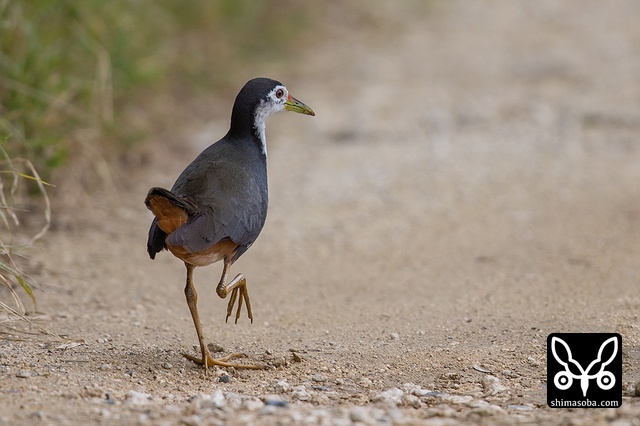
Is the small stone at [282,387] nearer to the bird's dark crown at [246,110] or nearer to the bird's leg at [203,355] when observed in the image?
the bird's leg at [203,355]

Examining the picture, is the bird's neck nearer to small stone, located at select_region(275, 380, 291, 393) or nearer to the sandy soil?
the sandy soil

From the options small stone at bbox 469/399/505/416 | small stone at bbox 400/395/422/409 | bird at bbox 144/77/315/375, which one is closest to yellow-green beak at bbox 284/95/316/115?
bird at bbox 144/77/315/375

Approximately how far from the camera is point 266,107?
4566mm

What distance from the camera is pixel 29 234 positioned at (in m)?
5.77

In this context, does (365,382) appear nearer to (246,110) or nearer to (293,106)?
(246,110)

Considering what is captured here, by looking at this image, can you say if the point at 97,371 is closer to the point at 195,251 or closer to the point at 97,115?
the point at 195,251

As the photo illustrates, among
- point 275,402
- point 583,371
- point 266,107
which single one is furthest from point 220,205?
point 583,371

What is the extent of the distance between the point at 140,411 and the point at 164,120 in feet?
16.9

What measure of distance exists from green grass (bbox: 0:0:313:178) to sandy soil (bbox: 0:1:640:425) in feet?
1.57

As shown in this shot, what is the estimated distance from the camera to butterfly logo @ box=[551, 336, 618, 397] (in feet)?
11.1

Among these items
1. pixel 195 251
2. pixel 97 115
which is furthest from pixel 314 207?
pixel 195 251

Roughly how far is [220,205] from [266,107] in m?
0.88

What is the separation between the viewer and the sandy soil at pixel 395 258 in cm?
338

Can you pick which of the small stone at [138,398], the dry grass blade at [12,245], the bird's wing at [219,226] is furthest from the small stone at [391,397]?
the dry grass blade at [12,245]
